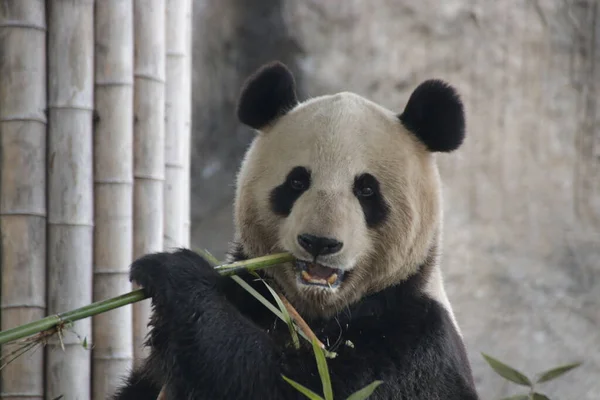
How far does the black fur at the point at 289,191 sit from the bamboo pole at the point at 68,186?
38.9 inches

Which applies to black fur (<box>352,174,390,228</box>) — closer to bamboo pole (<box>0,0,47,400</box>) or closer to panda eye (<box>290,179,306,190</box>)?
panda eye (<box>290,179,306,190</box>)

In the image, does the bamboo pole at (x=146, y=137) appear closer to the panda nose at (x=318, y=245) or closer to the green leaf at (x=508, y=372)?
the panda nose at (x=318, y=245)

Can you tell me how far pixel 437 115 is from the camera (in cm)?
350

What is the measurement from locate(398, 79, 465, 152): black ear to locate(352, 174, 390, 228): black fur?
1.19ft

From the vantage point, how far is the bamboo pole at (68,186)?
385 centimetres

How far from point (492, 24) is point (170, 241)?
4.61m

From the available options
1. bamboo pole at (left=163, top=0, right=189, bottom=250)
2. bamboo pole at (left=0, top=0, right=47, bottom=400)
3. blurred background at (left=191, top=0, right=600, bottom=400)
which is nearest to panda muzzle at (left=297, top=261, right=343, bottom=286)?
bamboo pole at (left=0, top=0, right=47, bottom=400)

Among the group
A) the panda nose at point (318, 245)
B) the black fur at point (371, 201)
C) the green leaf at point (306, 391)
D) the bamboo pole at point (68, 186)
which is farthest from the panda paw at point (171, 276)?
the bamboo pole at point (68, 186)

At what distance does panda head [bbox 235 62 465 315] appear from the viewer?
317 cm

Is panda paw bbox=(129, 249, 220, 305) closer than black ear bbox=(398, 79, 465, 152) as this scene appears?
Yes

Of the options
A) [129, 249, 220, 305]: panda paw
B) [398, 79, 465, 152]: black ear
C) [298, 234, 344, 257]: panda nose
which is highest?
[398, 79, 465, 152]: black ear

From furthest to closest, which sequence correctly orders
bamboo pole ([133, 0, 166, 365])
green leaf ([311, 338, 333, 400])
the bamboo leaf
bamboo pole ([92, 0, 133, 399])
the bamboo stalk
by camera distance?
bamboo pole ([133, 0, 166, 365]), bamboo pole ([92, 0, 133, 399]), the bamboo leaf, green leaf ([311, 338, 333, 400]), the bamboo stalk

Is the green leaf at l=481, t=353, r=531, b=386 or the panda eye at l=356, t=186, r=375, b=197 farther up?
the panda eye at l=356, t=186, r=375, b=197

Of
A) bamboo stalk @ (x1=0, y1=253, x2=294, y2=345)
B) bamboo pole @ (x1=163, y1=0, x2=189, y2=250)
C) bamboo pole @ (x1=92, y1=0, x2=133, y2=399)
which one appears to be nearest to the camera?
bamboo stalk @ (x1=0, y1=253, x2=294, y2=345)
